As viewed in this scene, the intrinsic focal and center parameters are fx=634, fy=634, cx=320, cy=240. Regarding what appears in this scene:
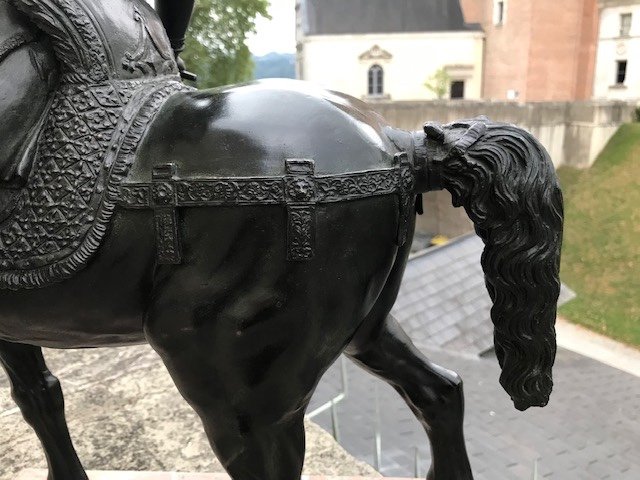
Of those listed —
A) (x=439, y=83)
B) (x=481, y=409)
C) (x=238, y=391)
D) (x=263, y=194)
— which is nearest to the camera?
(x=263, y=194)

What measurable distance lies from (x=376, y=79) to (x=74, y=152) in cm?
2958

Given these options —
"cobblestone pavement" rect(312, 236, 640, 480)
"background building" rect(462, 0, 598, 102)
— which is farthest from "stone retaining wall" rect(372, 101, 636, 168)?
"background building" rect(462, 0, 598, 102)

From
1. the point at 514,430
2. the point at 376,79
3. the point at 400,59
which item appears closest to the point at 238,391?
the point at 514,430

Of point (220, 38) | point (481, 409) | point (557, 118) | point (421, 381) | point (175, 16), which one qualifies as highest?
point (175, 16)

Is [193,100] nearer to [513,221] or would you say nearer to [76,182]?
[76,182]

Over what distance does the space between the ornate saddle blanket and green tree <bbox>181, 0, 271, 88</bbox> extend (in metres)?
11.9

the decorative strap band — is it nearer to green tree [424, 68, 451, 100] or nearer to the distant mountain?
green tree [424, 68, 451, 100]

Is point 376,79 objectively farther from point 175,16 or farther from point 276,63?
point 175,16

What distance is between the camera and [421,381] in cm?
198

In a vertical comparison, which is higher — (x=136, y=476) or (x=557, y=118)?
(x=136, y=476)

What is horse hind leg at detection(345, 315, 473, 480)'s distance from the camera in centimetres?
193

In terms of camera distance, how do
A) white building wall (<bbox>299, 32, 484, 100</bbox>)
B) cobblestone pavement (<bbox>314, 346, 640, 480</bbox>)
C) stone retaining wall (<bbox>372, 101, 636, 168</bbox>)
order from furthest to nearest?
white building wall (<bbox>299, 32, 484, 100</bbox>), stone retaining wall (<bbox>372, 101, 636, 168</bbox>), cobblestone pavement (<bbox>314, 346, 640, 480</bbox>)

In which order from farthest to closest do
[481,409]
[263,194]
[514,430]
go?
[481,409]
[514,430]
[263,194]

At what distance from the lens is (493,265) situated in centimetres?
157
